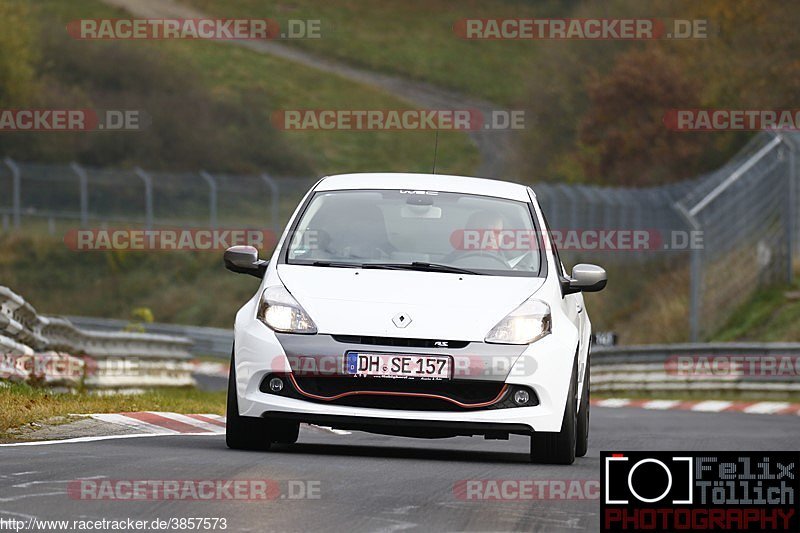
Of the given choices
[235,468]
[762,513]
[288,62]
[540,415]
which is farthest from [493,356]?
[288,62]

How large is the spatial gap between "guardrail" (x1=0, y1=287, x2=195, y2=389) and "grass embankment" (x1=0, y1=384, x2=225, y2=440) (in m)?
0.60

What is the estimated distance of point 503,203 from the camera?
11422 mm

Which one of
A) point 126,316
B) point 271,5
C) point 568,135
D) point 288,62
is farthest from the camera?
point 271,5

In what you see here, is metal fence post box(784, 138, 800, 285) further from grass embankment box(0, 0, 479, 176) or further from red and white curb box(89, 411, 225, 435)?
grass embankment box(0, 0, 479, 176)

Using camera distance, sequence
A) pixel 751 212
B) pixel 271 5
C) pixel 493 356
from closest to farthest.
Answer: pixel 493 356 < pixel 751 212 < pixel 271 5

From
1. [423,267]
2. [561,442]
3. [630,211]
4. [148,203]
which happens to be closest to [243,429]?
[423,267]

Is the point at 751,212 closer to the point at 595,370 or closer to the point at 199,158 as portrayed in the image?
the point at 595,370

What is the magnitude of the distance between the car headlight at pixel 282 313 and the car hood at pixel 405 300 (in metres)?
0.04

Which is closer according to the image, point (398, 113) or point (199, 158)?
point (199, 158)


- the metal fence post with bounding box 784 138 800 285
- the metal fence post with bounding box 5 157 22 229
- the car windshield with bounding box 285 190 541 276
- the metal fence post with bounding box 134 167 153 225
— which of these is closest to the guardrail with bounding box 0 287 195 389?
the car windshield with bounding box 285 190 541 276

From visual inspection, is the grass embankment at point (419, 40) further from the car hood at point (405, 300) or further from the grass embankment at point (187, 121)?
the car hood at point (405, 300)

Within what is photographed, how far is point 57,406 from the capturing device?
39.9 feet

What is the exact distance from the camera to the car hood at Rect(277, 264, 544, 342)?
9.86 metres

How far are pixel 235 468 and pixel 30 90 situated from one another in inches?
2264
